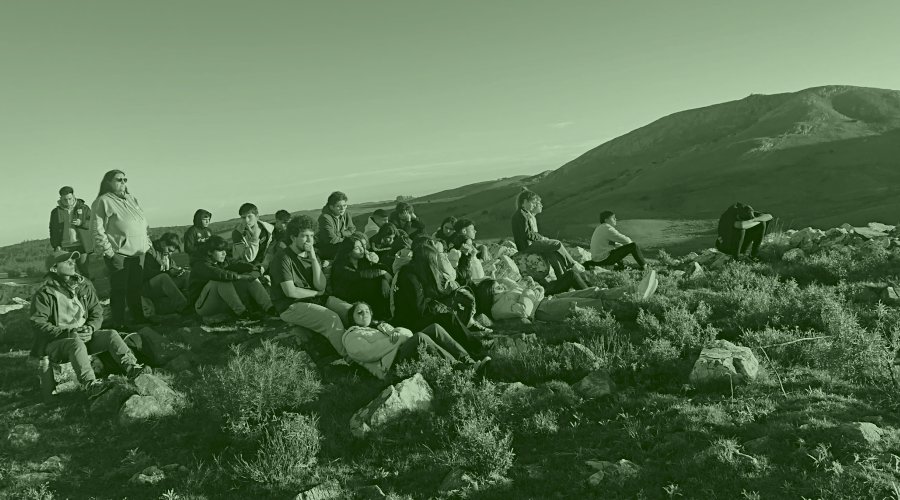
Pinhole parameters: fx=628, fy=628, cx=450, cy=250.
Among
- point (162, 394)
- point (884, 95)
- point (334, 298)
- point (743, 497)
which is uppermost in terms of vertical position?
point (884, 95)

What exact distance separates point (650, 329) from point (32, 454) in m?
6.27

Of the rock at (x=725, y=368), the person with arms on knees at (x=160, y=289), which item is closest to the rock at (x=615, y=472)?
the rock at (x=725, y=368)

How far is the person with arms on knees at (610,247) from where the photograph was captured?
10992 millimetres

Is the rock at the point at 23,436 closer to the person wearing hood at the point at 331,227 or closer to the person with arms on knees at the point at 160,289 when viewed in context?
the person with arms on knees at the point at 160,289

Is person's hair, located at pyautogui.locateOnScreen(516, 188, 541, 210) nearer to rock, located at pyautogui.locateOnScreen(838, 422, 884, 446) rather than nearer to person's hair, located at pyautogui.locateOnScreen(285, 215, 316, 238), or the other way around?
person's hair, located at pyautogui.locateOnScreen(285, 215, 316, 238)

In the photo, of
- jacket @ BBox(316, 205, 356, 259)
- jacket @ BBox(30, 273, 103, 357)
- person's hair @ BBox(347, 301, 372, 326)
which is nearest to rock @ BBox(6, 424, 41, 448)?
jacket @ BBox(30, 273, 103, 357)

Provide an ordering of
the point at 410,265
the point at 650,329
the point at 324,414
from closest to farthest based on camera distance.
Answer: the point at 324,414
the point at 650,329
the point at 410,265

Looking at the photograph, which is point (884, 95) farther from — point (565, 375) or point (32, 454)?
point (32, 454)

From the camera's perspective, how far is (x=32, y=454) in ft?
18.8

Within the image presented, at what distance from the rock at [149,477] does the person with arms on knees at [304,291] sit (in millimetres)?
2279

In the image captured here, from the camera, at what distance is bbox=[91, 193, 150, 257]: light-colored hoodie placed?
7.83m

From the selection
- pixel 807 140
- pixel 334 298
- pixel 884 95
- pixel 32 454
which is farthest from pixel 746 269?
pixel 884 95

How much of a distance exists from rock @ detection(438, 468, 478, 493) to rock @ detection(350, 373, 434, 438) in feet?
3.25

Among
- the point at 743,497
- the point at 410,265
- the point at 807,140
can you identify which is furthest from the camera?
the point at 807,140
